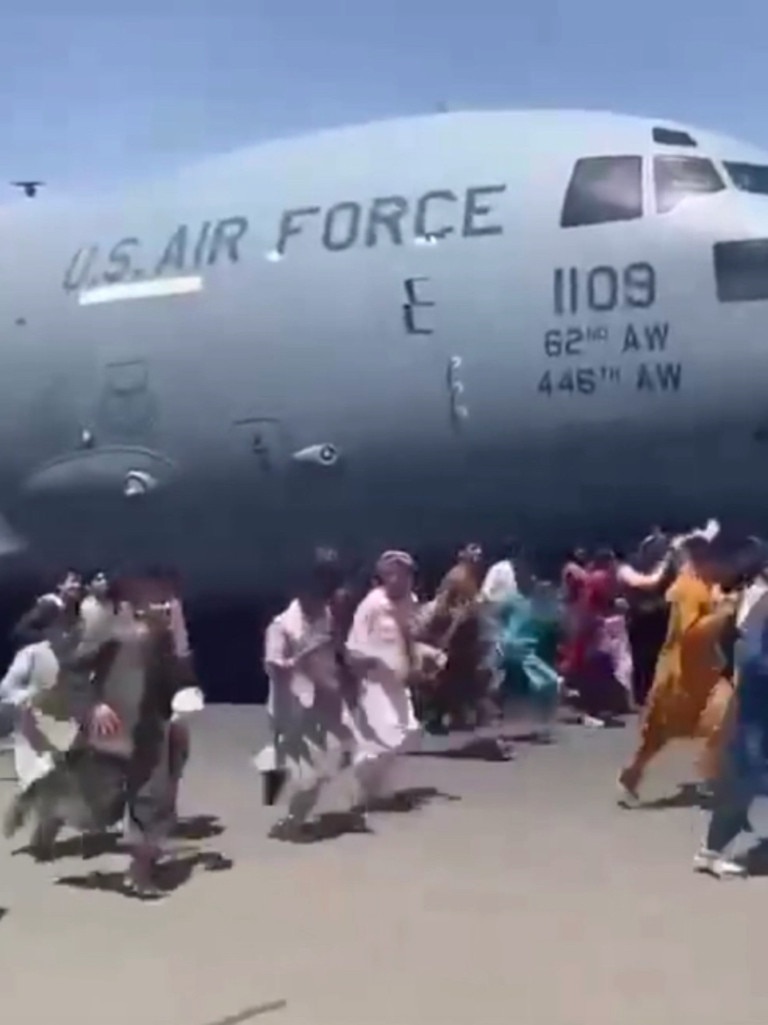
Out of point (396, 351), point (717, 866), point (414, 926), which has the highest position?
point (396, 351)

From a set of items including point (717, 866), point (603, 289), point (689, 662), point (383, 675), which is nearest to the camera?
point (717, 866)

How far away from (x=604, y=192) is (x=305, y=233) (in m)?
2.69

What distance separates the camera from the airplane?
13.7m

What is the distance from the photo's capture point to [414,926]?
8.03 m

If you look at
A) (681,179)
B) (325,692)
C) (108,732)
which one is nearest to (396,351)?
(681,179)

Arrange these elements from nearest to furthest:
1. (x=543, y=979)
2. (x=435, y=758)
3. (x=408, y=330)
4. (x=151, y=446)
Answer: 1. (x=543, y=979)
2. (x=435, y=758)
3. (x=408, y=330)
4. (x=151, y=446)

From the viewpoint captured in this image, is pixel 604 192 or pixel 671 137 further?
pixel 671 137

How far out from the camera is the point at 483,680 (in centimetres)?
1462

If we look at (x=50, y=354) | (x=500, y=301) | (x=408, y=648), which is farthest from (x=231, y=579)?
(x=408, y=648)

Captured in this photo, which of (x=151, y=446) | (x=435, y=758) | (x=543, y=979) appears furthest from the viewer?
(x=151, y=446)

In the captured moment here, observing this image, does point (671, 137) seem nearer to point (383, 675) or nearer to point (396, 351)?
point (396, 351)

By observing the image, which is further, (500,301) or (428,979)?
(500,301)

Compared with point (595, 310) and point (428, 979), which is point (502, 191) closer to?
point (595, 310)

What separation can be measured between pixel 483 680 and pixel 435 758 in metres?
1.37
